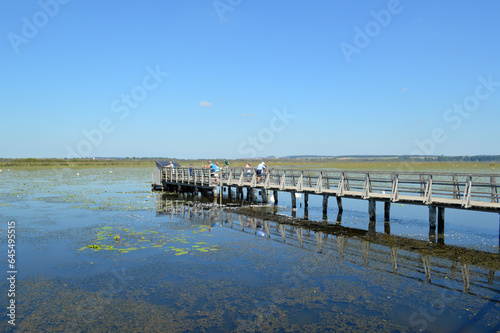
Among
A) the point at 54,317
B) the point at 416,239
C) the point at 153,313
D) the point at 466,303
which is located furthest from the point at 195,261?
the point at 416,239

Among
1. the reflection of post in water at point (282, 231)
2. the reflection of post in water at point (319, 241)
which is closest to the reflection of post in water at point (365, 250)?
the reflection of post in water at point (319, 241)

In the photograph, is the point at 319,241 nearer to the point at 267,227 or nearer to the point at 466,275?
the point at 267,227

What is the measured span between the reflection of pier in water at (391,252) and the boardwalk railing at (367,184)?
2.22m

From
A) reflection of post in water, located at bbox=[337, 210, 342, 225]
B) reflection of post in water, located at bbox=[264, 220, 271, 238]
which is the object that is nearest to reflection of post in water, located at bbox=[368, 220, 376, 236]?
reflection of post in water, located at bbox=[337, 210, 342, 225]

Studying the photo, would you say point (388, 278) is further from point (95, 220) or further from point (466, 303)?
point (95, 220)

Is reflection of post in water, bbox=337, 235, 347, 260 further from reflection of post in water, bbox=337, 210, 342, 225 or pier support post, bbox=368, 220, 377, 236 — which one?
reflection of post in water, bbox=337, 210, 342, 225

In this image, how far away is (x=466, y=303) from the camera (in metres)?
7.96

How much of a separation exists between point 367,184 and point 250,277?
9.95m

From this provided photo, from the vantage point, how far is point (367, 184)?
17.8 metres

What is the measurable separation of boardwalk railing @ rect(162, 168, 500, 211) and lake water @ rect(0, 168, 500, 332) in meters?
1.46

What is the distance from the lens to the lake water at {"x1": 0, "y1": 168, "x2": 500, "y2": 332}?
7.25m

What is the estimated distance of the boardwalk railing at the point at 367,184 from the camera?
1412cm

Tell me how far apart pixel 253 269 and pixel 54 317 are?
16.7 ft

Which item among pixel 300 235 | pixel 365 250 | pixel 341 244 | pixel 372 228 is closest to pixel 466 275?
pixel 365 250
